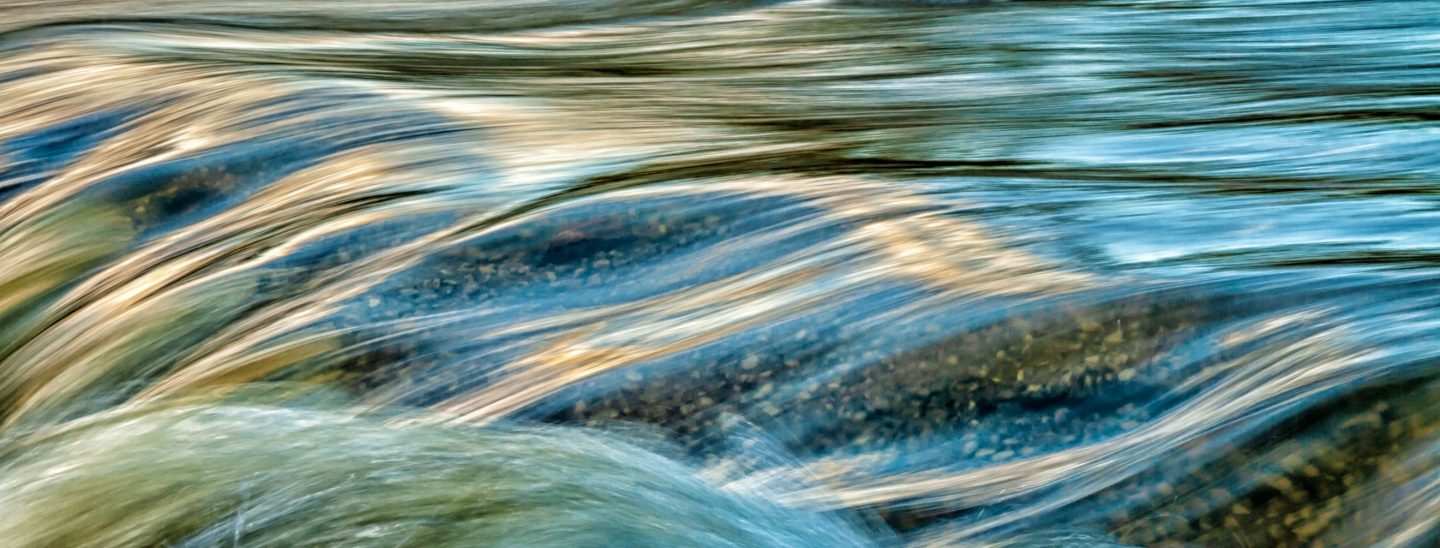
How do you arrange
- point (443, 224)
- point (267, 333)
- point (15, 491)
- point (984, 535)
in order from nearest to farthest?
point (15, 491)
point (984, 535)
point (267, 333)
point (443, 224)

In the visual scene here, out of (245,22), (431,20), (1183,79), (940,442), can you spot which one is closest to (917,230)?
(940,442)

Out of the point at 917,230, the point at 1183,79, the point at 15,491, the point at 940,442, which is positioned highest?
the point at 1183,79

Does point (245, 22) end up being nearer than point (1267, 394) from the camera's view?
No

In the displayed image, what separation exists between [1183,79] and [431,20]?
2379 millimetres

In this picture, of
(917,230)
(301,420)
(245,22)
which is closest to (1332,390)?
(917,230)

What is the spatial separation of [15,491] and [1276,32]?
12.1ft

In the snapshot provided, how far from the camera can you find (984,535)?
216 centimetres

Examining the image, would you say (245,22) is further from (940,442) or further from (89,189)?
(940,442)

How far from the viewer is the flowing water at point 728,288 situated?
2.05 metres

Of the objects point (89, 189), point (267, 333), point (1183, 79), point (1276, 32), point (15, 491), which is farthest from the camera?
point (1276, 32)

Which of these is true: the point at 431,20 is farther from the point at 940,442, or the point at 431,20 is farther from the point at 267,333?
the point at 940,442

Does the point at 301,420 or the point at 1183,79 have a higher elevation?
the point at 1183,79

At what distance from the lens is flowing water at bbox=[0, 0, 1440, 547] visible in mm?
2049

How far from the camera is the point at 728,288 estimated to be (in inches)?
105
